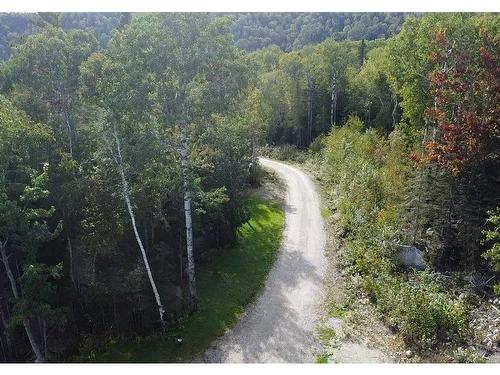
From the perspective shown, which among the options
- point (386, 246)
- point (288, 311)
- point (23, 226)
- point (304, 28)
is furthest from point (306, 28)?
point (23, 226)

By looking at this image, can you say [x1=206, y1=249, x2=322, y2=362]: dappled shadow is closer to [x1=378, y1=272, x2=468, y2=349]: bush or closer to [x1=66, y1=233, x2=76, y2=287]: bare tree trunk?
[x1=378, y1=272, x2=468, y2=349]: bush

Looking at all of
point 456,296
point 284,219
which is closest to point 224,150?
point 284,219

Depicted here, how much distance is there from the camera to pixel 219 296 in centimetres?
2153

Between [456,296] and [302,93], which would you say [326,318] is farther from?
[302,93]

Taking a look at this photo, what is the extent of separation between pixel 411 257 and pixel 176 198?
12.3 m

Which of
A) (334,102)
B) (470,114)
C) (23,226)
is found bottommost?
(334,102)

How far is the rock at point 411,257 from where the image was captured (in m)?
22.2

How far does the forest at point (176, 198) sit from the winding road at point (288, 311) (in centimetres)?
103

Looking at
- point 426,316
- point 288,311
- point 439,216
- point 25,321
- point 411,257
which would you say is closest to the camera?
point 25,321

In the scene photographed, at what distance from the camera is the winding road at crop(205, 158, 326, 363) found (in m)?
17.4

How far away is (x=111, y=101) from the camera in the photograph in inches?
657

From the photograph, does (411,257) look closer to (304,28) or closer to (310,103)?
(310,103)

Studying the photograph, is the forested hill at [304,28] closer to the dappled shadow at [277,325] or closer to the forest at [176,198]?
the forest at [176,198]

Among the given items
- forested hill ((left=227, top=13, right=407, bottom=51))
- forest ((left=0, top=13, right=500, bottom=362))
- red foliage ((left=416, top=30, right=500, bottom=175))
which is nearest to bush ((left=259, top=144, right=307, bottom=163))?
forest ((left=0, top=13, right=500, bottom=362))
